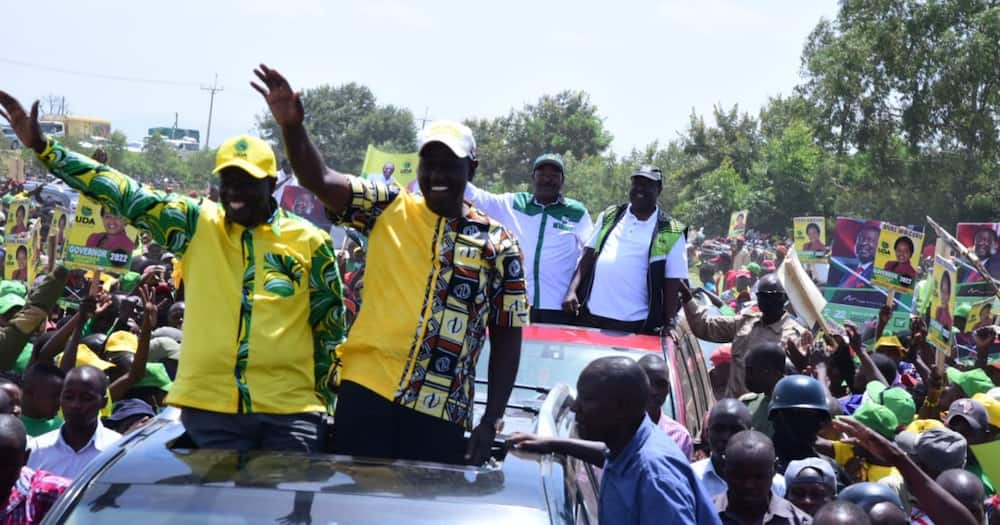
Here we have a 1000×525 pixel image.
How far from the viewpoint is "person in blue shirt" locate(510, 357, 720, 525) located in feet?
11.2

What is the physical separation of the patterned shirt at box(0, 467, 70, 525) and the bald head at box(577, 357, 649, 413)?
1.84 m

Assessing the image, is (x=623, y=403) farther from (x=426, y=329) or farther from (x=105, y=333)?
(x=105, y=333)

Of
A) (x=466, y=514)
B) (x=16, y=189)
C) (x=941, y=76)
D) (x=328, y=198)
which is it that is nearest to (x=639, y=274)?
(x=328, y=198)

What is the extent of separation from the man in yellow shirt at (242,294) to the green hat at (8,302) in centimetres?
504

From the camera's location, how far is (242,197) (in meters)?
3.94

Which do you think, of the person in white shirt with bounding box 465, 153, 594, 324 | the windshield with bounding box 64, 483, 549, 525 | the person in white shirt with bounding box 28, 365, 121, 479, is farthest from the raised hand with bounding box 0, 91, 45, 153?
the person in white shirt with bounding box 465, 153, 594, 324

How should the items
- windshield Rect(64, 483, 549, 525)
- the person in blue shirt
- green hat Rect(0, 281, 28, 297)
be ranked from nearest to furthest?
windshield Rect(64, 483, 549, 525) → the person in blue shirt → green hat Rect(0, 281, 28, 297)

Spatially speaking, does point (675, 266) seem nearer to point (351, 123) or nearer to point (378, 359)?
point (378, 359)

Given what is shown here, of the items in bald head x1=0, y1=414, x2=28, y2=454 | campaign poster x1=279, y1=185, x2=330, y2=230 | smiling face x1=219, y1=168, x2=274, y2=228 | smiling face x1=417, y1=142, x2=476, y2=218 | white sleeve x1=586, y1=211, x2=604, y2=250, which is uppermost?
smiling face x1=417, y1=142, x2=476, y2=218

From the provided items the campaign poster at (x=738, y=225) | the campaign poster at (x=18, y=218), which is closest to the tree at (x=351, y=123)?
the campaign poster at (x=738, y=225)

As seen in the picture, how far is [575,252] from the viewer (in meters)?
8.10

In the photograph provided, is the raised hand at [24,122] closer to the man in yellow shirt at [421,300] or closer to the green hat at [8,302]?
the man in yellow shirt at [421,300]

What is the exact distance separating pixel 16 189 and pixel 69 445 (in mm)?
23786

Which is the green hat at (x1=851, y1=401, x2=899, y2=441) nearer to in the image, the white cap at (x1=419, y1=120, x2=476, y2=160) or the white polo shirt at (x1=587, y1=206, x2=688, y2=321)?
the white polo shirt at (x1=587, y1=206, x2=688, y2=321)
